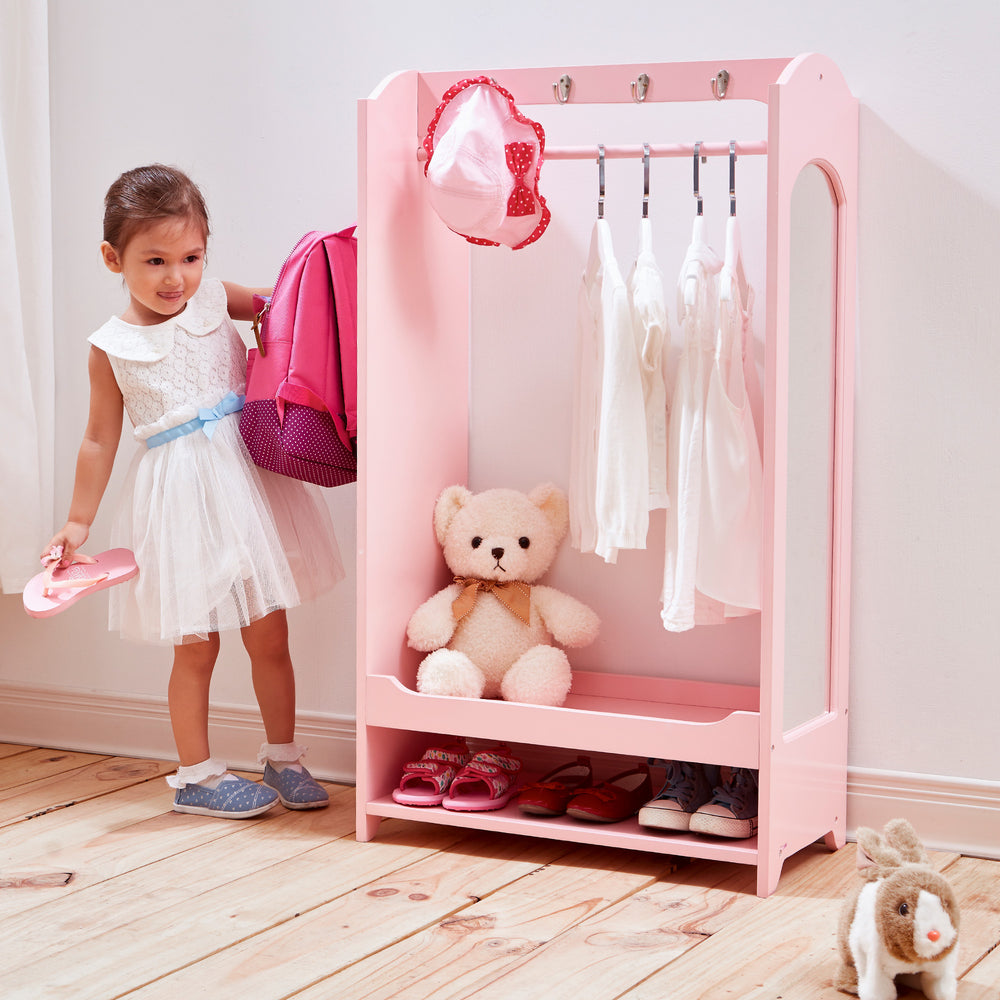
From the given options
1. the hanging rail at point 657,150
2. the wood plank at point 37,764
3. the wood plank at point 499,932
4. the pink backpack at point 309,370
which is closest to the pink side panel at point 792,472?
the hanging rail at point 657,150

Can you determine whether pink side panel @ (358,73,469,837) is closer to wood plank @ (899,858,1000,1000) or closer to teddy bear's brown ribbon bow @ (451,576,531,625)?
teddy bear's brown ribbon bow @ (451,576,531,625)

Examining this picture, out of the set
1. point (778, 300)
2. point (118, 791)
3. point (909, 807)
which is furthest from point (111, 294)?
point (909, 807)

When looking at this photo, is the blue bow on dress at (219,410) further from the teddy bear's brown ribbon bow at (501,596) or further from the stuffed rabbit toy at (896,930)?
the stuffed rabbit toy at (896,930)

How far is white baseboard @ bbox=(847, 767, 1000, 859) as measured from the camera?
6.29 feet

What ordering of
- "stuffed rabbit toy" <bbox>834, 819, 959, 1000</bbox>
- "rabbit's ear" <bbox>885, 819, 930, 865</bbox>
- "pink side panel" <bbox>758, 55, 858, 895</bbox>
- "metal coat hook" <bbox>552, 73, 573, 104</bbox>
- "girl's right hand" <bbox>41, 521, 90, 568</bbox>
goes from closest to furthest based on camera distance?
"stuffed rabbit toy" <bbox>834, 819, 959, 1000</bbox> → "rabbit's ear" <bbox>885, 819, 930, 865</bbox> → "pink side panel" <bbox>758, 55, 858, 895</bbox> → "metal coat hook" <bbox>552, 73, 573, 104</bbox> → "girl's right hand" <bbox>41, 521, 90, 568</bbox>

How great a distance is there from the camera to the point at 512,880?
5.90 feet

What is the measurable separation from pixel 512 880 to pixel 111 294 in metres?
1.50

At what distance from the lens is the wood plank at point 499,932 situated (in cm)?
143

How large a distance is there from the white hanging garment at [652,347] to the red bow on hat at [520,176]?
0.19 m

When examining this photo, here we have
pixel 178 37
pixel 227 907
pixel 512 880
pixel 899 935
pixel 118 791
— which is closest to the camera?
pixel 899 935

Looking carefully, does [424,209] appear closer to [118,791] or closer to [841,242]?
[841,242]

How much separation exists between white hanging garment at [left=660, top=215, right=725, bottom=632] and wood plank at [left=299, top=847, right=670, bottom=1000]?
389 mm

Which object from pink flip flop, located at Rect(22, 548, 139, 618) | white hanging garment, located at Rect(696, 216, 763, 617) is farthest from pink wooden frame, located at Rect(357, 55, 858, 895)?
pink flip flop, located at Rect(22, 548, 139, 618)

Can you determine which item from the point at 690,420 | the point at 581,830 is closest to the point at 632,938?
the point at 581,830
